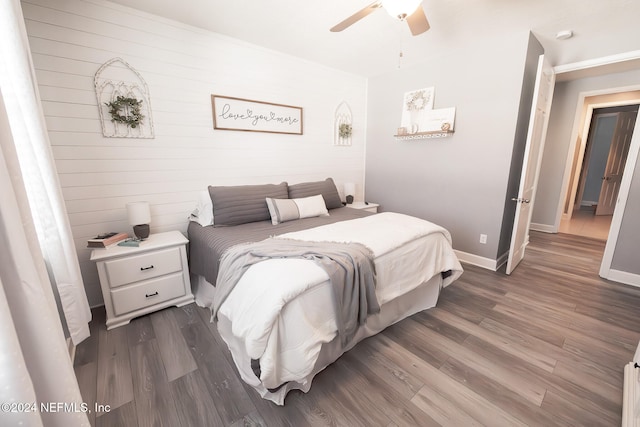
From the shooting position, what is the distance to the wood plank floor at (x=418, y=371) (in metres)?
1.35

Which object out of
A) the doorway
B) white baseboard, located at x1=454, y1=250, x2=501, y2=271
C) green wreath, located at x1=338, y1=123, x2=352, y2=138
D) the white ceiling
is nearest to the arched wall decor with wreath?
the white ceiling

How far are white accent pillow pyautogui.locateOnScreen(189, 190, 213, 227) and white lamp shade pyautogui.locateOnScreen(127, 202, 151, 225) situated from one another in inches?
17.2

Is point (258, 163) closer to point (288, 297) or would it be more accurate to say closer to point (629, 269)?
point (288, 297)

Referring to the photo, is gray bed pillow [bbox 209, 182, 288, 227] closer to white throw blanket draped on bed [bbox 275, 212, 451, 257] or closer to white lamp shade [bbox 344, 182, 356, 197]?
white throw blanket draped on bed [bbox 275, 212, 451, 257]

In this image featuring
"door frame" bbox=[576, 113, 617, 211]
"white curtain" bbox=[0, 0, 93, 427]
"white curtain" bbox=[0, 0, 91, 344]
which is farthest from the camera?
"door frame" bbox=[576, 113, 617, 211]

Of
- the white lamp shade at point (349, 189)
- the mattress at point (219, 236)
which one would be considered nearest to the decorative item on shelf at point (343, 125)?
the white lamp shade at point (349, 189)

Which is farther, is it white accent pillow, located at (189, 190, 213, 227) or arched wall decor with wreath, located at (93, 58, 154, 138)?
white accent pillow, located at (189, 190, 213, 227)

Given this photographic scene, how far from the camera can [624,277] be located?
8.87 ft

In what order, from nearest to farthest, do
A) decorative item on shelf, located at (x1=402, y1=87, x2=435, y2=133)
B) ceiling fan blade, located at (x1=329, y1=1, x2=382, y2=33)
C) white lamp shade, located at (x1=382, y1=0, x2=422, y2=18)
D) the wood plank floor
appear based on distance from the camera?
the wood plank floor < white lamp shade, located at (x1=382, y1=0, x2=422, y2=18) < ceiling fan blade, located at (x1=329, y1=1, x2=382, y2=33) < decorative item on shelf, located at (x1=402, y1=87, x2=435, y2=133)

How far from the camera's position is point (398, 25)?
2373 millimetres

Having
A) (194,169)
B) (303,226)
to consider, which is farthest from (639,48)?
(194,169)

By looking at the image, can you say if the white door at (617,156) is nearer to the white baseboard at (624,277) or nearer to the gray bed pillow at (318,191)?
the white baseboard at (624,277)

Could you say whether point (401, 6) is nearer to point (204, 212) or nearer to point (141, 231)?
point (204, 212)

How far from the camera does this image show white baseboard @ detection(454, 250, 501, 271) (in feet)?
9.97
